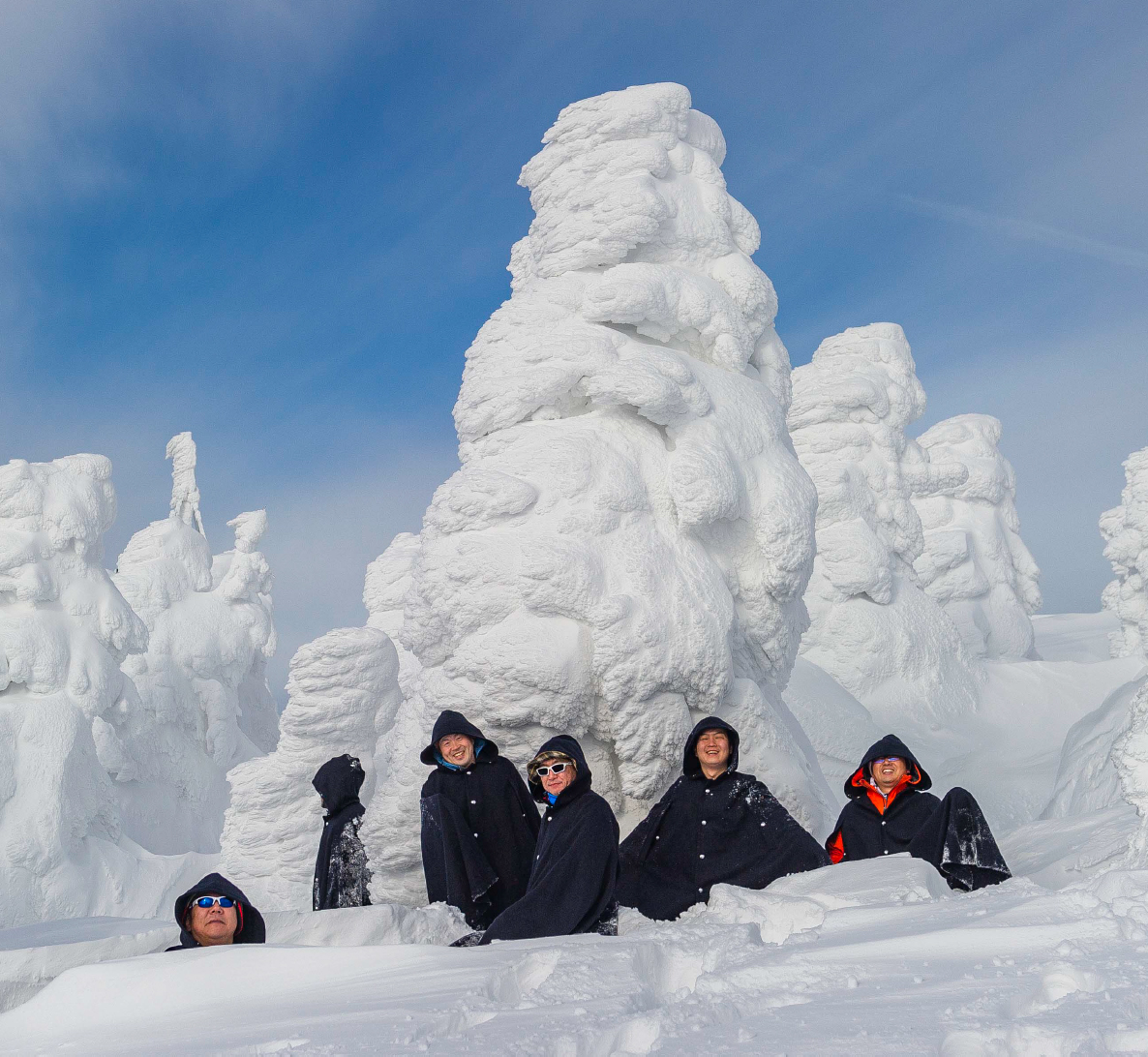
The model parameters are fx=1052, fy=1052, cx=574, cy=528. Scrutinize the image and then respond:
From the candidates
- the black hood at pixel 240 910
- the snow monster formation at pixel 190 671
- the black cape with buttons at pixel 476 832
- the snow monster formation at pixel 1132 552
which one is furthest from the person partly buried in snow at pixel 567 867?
the snow monster formation at pixel 1132 552

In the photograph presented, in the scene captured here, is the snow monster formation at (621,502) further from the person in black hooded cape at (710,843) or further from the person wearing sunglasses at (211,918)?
the person wearing sunglasses at (211,918)

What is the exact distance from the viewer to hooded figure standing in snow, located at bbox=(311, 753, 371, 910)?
19.2 feet

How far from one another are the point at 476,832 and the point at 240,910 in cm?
153

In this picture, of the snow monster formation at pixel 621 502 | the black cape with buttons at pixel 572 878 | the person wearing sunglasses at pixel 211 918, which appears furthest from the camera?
the snow monster formation at pixel 621 502

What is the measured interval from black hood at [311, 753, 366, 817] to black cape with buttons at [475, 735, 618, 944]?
1.79 meters

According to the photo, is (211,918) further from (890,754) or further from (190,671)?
(190,671)

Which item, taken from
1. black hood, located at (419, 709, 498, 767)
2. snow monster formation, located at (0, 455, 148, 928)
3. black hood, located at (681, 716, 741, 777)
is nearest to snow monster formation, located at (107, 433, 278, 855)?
snow monster formation, located at (0, 455, 148, 928)

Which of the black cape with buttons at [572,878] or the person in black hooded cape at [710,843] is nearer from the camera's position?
the black cape with buttons at [572,878]

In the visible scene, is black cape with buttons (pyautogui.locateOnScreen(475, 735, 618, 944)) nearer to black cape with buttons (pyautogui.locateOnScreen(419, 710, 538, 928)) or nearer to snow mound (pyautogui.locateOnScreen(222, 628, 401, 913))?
black cape with buttons (pyautogui.locateOnScreen(419, 710, 538, 928))

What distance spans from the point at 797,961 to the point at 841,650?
15.2 m

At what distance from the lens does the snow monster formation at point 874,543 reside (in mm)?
17625

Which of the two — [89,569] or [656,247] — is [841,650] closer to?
[656,247]

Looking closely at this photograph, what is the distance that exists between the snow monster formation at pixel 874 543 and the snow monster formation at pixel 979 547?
1.63m

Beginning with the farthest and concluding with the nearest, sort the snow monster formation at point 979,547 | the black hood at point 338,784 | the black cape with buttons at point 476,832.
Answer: the snow monster formation at point 979,547
the black hood at point 338,784
the black cape with buttons at point 476,832
